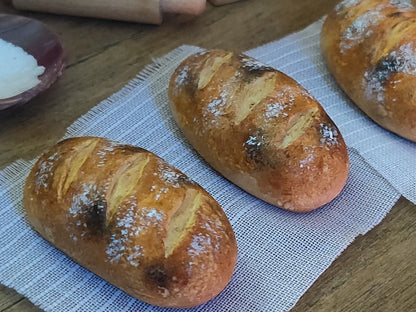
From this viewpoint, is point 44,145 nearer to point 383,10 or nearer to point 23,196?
point 23,196

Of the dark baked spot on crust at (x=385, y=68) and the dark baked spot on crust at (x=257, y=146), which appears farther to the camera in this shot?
the dark baked spot on crust at (x=385, y=68)

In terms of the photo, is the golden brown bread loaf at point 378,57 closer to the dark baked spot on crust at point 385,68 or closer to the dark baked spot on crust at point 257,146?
the dark baked spot on crust at point 385,68

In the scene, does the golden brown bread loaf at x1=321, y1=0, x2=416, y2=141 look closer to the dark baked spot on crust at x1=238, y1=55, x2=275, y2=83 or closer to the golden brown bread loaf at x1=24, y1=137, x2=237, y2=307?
the dark baked spot on crust at x1=238, y1=55, x2=275, y2=83

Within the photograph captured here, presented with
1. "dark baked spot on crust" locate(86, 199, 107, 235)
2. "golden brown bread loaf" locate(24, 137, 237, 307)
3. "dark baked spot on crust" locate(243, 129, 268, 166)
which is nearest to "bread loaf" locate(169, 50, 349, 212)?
"dark baked spot on crust" locate(243, 129, 268, 166)

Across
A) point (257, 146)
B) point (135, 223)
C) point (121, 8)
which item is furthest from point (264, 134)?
point (121, 8)

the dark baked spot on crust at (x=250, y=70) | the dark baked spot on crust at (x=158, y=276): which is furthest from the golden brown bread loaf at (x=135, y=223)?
the dark baked spot on crust at (x=250, y=70)
